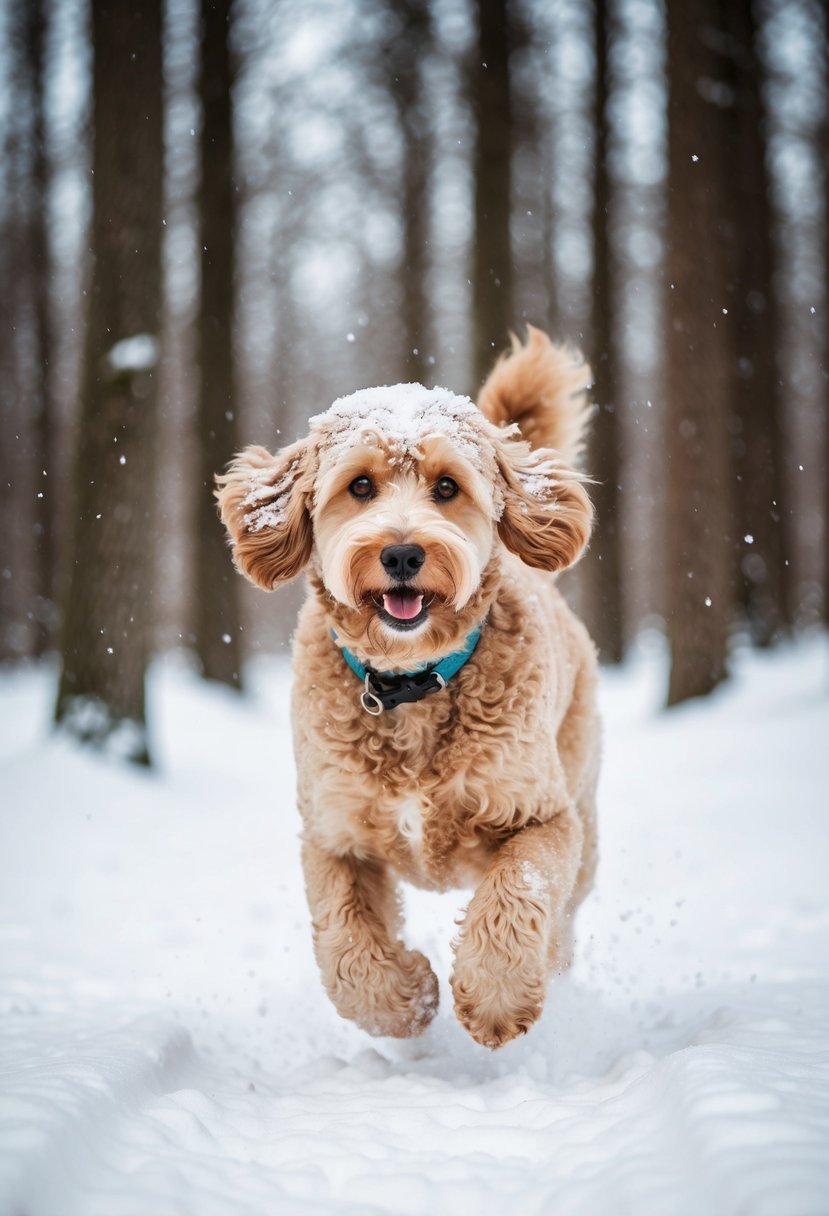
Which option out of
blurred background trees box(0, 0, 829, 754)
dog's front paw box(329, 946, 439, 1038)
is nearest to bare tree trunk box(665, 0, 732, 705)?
blurred background trees box(0, 0, 829, 754)

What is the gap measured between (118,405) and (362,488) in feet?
13.7

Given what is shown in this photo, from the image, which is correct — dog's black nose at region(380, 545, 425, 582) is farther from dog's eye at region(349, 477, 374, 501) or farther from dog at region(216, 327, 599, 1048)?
dog's eye at region(349, 477, 374, 501)

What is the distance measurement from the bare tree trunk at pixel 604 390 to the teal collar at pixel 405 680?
997cm

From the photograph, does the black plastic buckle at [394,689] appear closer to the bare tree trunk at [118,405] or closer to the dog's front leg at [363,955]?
the dog's front leg at [363,955]

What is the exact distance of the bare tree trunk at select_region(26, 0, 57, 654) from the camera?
14.2 meters

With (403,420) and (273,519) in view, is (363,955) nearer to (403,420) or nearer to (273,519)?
(273,519)

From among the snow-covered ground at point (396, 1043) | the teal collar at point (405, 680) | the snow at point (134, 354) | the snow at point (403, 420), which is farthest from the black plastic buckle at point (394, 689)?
the snow at point (134, 354)

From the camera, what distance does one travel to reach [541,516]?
139 inches

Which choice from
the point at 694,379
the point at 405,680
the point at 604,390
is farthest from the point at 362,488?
the point at 604,390

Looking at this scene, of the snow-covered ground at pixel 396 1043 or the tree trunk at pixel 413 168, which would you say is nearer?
the snow-covered ground at pixel 396 1043

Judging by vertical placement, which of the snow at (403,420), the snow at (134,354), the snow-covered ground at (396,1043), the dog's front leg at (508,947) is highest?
the snow at (134,354)

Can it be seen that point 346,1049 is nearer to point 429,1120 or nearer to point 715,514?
point 429,1120

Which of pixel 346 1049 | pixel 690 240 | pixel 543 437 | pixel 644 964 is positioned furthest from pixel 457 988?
pixel 690 240

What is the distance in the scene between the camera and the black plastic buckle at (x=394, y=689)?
320 centimetres
